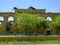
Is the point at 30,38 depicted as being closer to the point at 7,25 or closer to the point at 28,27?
the point at 28,27

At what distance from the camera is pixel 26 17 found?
4169cm

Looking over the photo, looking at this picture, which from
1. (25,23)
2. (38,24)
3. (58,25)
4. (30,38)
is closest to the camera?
(30,38)

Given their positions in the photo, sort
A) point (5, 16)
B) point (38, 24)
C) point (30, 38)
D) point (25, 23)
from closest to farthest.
Result: 1. point (30, 38)
2. point (25, 23)
3. point (38, 24)
4. point (5, 16)

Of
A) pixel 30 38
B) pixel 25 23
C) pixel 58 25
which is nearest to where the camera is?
pixel 30 38

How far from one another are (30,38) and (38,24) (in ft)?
54.8

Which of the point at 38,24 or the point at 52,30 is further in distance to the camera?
the point at 52,30

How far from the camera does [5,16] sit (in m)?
51.7

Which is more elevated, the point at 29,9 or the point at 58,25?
the point at 29,9

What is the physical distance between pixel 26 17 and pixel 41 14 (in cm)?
1097

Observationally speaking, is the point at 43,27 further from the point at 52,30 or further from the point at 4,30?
the point at 4,30

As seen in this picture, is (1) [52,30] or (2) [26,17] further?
(1) [52,30]

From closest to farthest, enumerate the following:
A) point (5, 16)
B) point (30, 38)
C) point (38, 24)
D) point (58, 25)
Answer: point (30, 38) < point (38, 24) < point (58, 25) < point (5, 16)

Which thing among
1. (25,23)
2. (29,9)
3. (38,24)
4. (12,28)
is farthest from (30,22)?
(29,9)

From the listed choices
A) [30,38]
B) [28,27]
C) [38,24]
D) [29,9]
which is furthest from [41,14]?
[30,38]
